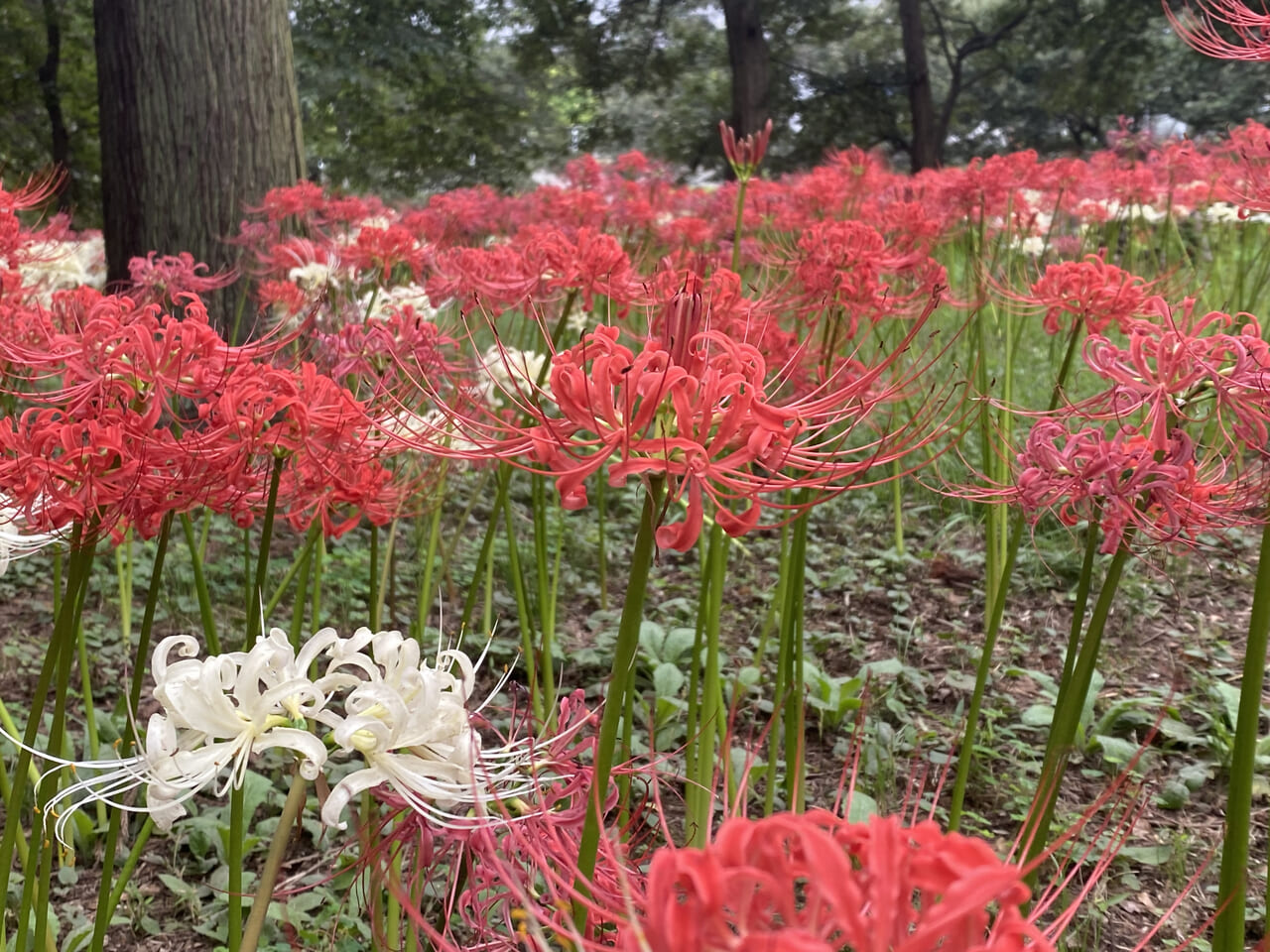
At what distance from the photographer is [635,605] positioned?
0.84 m

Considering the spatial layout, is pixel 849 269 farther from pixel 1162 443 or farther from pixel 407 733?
pixel 407 733

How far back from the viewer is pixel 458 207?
5.01 meters

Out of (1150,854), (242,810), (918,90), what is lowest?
(1150,854)

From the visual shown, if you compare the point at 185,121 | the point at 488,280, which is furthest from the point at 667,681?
the point at 185,121

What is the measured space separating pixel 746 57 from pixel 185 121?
8777 mm

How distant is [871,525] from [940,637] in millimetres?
1073

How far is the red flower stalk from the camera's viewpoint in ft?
7.25

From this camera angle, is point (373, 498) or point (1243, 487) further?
point (373, 498)

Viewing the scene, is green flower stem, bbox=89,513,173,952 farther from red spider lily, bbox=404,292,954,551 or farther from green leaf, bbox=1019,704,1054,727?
green leaf, bbox=1019,704,1054,727

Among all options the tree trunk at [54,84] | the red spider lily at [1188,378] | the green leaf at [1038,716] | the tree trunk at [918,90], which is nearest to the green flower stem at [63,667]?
the red spider lily at [1188,378]

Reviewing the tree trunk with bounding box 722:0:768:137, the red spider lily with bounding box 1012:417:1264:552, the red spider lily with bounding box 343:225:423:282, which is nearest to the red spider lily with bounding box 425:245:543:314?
the red spider lily with bounding box 343:225:423:282

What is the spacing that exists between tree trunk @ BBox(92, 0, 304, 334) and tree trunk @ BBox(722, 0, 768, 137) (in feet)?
26.6

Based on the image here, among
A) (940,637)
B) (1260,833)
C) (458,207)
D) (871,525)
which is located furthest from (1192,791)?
(458,207)

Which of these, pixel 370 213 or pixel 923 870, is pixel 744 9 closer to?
pixel 370 213
